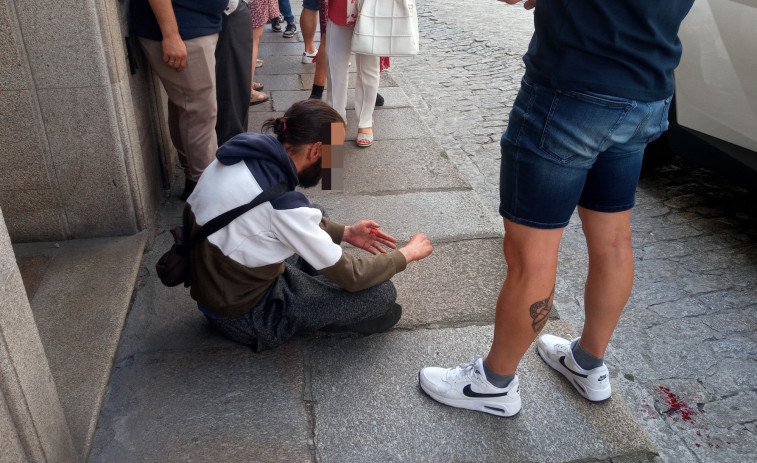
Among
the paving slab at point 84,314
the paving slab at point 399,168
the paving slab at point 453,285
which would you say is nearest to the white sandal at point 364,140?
the paving slab at point 399,168

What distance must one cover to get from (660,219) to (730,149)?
0.60 m

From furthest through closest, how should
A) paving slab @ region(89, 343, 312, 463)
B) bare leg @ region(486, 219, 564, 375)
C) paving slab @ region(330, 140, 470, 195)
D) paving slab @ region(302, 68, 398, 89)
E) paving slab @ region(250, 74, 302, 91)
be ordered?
paving slab @ region(302, 68, 398, 89) < paving slab @ region(250, 74, 302, 91) < paving slab @ region(330, 140, 470, 195) < paving slab @ region(89, 343, 312, 463) < bare leg @ region(486, 219, 564, 375)

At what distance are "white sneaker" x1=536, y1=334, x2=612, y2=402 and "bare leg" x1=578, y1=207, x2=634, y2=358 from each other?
15cm

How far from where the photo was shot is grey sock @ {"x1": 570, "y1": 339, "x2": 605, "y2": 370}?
2246 millimetres

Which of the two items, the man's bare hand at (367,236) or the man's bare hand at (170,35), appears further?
the man's bare hand at (170,35)

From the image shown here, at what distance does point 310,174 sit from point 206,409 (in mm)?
875

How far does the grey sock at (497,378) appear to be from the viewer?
2.14 m

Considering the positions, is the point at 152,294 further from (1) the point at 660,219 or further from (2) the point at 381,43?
(1) the point at 660,219

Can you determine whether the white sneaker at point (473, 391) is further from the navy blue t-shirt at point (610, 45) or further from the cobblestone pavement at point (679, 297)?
the navy blue t-shirt at point (610, 45)

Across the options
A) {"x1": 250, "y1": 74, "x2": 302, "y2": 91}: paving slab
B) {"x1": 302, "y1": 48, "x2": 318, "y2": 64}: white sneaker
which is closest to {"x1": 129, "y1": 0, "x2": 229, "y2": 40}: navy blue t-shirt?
{"x1": 250, "y1": 74, "x2": 302, "y2": 91}: paving slab

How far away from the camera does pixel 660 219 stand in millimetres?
3826

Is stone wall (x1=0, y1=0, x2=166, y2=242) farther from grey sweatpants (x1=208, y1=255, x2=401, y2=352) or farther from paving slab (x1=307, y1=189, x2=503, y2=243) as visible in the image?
paving slab (x1=307, y1=189, x2=503, y2=243)

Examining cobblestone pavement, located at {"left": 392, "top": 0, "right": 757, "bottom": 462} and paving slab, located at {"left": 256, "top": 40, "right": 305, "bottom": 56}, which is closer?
cobblestone pavement, located at {"left": 392, "top": 0, "right": 757, "bottom": 462}

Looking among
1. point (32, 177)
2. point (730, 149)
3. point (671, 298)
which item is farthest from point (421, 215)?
point (32, 177)
